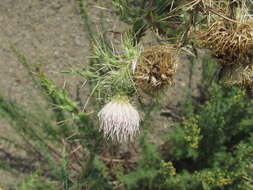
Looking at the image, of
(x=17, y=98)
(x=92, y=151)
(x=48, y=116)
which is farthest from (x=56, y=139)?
(x=92, y=151)

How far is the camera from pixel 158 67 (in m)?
1.09

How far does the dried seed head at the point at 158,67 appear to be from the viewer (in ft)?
3.55

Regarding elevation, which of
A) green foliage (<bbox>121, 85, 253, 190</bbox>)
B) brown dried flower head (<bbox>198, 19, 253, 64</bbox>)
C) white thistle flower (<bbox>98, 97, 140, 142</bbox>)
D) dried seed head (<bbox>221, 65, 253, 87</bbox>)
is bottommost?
green foliage (<bbox>121, 85, 253, 190</bbox>)

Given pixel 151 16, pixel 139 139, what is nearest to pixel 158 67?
pixel 151 16

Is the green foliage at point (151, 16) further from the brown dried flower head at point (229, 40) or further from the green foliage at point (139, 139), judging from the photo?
the brown dried flower head at point (229, 40)

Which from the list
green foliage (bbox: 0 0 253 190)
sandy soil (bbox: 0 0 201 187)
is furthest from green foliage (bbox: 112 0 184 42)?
sandy soil (bbox: 0 0 201 187)

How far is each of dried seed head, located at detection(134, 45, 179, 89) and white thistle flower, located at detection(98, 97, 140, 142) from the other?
10 centimetres

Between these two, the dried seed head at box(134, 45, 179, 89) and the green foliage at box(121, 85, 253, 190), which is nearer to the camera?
the dried seed head at box(134, 45, 179, 89)

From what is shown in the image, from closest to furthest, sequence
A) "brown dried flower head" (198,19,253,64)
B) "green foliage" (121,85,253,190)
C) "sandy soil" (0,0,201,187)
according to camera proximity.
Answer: "brown dried flower head" (198,19,253,64)
"green foliage" (121,85,253,190)
"sandy soil" (0,0,201,187)

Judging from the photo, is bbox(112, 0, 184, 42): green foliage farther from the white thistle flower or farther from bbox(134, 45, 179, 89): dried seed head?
the white thistle flower

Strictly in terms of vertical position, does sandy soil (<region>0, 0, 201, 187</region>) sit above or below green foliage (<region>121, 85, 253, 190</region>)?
above

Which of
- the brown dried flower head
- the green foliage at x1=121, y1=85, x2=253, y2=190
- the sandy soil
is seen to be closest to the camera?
the brown dried flower head

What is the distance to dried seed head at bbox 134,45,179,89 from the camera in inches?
42.6

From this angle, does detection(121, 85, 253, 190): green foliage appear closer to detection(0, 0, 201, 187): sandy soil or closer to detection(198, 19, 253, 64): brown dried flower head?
detection(0, 0, 201, 187): sandy soil
